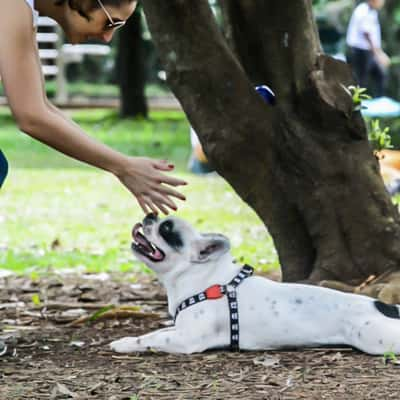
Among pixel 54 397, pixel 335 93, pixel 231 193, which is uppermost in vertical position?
pixel 335 93

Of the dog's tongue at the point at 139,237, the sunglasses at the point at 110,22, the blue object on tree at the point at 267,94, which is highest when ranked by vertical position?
the sunglasses at the point at 110,22

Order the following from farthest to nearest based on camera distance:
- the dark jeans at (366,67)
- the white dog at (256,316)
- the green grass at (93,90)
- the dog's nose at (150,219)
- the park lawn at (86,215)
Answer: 1. the green grass at (93,90)
2. the dark jeans at (366,67)
3. the park lawn at (86,215)
4. the dog's nose at (150,219)
5. the white dog at (256,316)

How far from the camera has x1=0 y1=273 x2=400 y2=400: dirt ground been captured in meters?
4.58

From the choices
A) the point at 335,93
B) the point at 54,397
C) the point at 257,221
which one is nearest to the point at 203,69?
the point at 335,93

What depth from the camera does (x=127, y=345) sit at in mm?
5359

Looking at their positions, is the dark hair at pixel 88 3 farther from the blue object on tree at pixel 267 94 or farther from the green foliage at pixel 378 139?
the green foliage at pixel 378 139

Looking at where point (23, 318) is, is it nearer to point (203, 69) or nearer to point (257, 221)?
point (203, 69)

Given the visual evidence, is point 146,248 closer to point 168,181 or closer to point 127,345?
point 127,345

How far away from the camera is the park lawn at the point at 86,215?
8922 millimetres

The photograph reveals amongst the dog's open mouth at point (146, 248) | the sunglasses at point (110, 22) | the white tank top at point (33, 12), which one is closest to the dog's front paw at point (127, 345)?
the dog's open mouth at point (146, 248)

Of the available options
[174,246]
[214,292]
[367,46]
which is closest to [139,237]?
[174,246]

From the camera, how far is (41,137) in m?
4.50

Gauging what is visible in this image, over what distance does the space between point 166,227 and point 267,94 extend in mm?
1307

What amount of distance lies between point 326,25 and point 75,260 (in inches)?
→ 752
